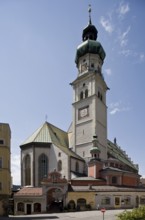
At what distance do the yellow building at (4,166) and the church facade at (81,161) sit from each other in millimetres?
5150

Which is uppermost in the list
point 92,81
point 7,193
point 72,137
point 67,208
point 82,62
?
point 82,62

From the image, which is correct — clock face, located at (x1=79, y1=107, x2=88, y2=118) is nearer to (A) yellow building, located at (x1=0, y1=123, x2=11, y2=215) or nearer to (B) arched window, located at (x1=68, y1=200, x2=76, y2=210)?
(B) arched window, located at (x1=68, y1=200, x2=76, y2=210)

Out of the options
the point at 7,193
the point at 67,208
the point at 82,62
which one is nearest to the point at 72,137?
the point at 82,62

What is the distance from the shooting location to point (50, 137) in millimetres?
56875

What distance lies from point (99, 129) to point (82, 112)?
5244mm

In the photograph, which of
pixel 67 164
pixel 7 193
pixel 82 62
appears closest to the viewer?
pixel 7 193

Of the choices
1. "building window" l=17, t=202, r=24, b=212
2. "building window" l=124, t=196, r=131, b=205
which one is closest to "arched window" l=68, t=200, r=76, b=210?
"building window" l=17, t=202, r=24, b=212

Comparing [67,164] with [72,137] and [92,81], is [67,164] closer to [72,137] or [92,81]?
[72,137]

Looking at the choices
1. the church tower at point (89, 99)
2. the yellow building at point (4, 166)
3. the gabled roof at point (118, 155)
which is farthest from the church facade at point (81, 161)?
the yellow building at point (4, 166)

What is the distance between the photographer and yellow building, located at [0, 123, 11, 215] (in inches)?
1483

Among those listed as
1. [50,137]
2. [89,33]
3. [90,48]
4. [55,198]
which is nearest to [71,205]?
[55,198]

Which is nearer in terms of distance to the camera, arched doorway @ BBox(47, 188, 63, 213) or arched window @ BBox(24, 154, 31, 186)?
arched doorway @ BBox(47, 188, 63, 213)

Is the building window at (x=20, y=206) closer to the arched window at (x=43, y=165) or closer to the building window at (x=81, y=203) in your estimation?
the building window at (x=81, y=203)

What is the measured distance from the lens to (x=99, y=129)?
6144 cm
